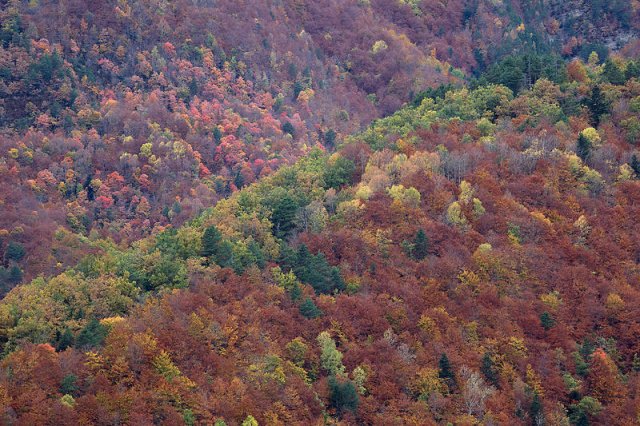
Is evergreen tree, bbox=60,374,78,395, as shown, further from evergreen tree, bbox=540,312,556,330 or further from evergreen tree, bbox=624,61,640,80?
evergreen tree, bbox=624,61,640,80

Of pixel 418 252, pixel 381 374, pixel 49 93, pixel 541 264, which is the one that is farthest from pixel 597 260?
pixel 49 93

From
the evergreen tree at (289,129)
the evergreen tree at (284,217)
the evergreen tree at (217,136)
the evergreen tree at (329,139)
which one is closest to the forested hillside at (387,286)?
the evergreen tree at (284,217)

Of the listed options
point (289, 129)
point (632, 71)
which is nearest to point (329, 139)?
point (289, 129)

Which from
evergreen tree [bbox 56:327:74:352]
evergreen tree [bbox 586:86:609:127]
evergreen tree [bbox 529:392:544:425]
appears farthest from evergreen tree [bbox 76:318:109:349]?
evergreen tree [bbox 586:86:609:127]

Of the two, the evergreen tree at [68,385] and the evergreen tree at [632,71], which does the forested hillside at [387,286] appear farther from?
the evergreen tree at [632,71]

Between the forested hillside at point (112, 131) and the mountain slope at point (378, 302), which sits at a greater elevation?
the mountain slope at point (378, 302)
